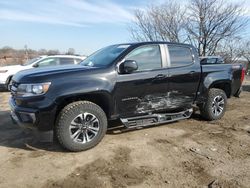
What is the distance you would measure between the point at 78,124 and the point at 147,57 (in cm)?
187

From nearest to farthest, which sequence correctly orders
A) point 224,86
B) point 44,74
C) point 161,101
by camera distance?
point 44,74, point 161,101, point 224,86

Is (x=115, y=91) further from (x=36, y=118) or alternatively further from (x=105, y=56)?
(x=36, y=118)

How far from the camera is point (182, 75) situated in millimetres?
6438

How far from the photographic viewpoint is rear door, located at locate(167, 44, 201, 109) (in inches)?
249

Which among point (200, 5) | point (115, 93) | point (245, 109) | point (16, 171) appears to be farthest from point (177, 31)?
point (16, 171)

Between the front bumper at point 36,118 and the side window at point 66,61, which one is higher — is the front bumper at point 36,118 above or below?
below

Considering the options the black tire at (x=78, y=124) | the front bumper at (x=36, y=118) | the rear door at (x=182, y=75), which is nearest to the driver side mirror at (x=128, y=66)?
the black tire at (x=78, y=124)

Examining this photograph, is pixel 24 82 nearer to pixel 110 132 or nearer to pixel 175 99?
pixel 110 132

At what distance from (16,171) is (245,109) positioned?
6.43m

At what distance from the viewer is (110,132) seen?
20.6 feet

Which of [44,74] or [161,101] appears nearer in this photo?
[44,74]

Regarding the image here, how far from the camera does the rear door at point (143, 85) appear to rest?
5633 millimetres

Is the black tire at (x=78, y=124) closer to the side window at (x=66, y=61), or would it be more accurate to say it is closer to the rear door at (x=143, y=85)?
the rear door at (x=143, y=85)

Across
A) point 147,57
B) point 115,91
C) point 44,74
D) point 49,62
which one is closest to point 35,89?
point 44,74
